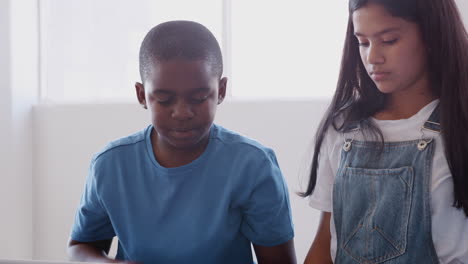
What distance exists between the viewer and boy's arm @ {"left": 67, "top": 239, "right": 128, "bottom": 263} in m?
1.04

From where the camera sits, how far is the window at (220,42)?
2.35m

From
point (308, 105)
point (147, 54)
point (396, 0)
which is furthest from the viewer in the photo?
point (308, 105)

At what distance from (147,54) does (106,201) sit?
295 millimetres

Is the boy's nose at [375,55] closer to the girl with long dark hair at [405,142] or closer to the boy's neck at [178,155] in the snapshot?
the girl with long dark hair at [405,142]

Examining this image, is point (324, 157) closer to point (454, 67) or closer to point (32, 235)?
point (454, 67)

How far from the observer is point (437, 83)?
0.91m

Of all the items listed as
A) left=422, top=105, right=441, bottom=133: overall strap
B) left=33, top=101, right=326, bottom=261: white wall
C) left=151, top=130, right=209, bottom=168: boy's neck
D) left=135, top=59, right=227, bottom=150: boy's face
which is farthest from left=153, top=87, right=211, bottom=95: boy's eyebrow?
left=33, top=101, right=326, bottom=261: white wall

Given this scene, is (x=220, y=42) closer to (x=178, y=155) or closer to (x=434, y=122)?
(x=178, y=155)

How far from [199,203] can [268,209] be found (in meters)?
0.13

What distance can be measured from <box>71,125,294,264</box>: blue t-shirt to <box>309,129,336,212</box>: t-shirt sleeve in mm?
60

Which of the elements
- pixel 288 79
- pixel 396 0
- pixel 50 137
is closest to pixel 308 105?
pixel 288 79

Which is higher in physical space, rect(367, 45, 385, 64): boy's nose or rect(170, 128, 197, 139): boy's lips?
rect(367, 45, 385, 64): boy's nose

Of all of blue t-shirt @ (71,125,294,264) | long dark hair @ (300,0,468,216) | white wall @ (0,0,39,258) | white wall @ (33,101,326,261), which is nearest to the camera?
long dark hair @ (300,0,468,216)

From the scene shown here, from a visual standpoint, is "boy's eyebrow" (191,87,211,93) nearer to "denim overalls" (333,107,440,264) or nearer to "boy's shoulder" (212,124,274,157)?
"boy's shoulder" (212,124,274,157)
